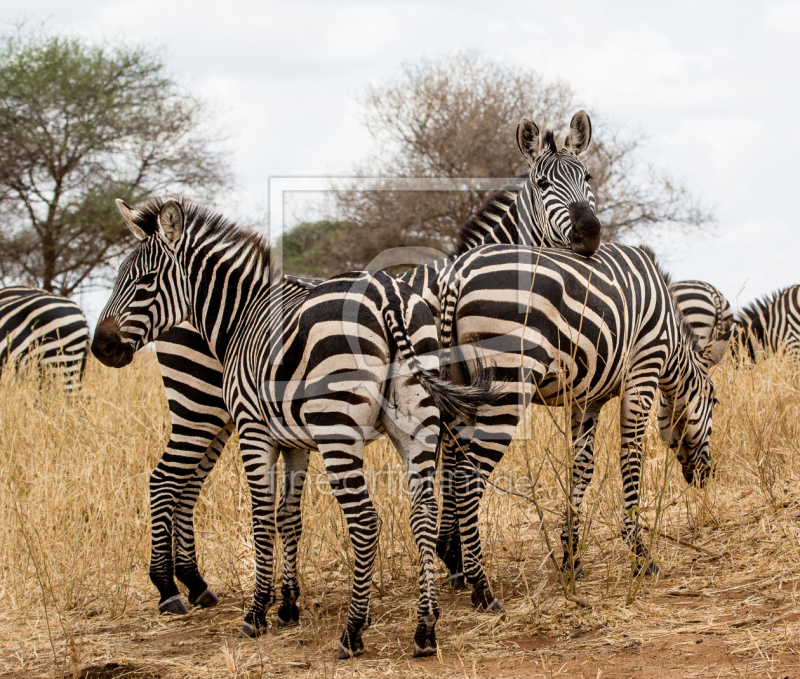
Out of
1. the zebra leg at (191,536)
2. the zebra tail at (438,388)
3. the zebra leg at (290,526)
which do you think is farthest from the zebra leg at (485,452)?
the zebra leg at (191,536)

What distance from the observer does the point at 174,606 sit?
4.88 metres

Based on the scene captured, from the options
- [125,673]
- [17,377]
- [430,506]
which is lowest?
[125,673]

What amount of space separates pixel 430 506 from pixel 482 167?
1634 centimetres

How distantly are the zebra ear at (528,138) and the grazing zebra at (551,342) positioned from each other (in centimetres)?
129

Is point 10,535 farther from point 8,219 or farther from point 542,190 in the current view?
point 8,219

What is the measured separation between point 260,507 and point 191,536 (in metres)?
1.23

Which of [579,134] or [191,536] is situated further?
[579,134]

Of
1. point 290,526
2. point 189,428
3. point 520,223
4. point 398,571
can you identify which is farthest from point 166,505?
point 520,223

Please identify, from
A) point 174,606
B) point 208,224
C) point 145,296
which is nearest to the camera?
point 145,296

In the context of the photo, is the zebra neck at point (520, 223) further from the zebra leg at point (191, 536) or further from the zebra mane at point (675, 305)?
the zebra leg at point (191, 536)

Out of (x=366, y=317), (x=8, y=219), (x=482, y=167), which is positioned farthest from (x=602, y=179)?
(x=366, y=317)

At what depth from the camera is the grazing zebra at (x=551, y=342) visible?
422 centimetres

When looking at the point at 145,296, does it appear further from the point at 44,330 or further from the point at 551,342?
the point at 44,330

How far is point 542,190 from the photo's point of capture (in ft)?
18.3
